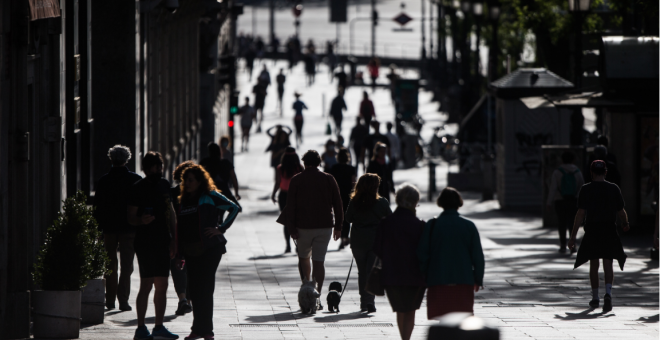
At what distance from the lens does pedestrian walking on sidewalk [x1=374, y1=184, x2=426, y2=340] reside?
8852mm

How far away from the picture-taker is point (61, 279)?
9469mm

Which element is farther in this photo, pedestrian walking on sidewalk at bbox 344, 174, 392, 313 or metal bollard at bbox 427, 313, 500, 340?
pedestrian walking on sidewalk at bbox 344, 174, 392, 313

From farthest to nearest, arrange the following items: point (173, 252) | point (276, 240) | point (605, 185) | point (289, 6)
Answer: point (289, 6)
point (276, 240)
point (605, 185)
point (173, 252)

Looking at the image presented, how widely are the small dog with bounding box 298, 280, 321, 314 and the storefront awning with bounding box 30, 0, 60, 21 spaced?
131 inches

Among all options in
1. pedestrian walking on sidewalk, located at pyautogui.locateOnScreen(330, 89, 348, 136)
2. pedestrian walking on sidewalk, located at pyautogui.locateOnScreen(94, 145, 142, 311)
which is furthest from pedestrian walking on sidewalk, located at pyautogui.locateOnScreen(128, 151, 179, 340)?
pedestrian walking on sidewalk, located at pyautogui.locateOnScreen(330, 89, 348, 136)

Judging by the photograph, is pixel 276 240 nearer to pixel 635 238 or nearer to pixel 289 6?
pixel 635 238

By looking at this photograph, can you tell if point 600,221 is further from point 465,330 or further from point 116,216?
point 465,330

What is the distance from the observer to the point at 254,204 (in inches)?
931

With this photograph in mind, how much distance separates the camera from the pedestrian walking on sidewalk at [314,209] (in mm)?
11680

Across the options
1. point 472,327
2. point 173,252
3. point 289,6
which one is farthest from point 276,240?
point 289,6

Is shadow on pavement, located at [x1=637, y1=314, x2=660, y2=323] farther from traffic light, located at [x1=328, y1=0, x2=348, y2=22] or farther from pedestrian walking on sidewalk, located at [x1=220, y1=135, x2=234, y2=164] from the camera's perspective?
traffic light, located at [x1=328, y1=0, x2=348, y2=22]

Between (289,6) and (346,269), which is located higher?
(289,6)

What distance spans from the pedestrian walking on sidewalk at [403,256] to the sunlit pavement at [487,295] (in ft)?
2.67

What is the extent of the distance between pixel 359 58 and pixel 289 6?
55272mm
